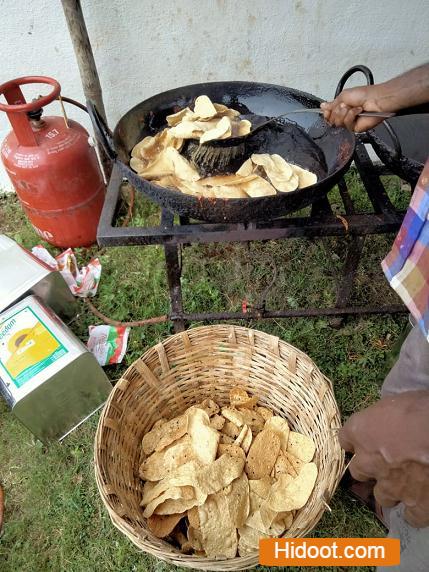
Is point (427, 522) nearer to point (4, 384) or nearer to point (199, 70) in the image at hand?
point (4, 384)

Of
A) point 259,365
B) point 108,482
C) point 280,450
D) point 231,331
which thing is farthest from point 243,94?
point 108,482

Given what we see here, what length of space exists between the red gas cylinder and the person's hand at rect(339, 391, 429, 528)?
250 centimetres

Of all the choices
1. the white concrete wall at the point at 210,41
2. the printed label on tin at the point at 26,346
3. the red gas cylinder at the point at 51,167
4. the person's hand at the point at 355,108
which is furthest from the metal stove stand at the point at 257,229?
the white concrete wall at the point at 210,41

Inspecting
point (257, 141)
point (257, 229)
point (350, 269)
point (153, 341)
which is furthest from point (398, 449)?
point (153, 341)

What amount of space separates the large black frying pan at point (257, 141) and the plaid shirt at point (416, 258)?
1.42 feet

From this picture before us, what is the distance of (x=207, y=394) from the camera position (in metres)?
2.32

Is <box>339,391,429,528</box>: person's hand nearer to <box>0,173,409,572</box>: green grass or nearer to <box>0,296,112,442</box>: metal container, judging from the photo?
<box>0,173,409,572</box>: green grass

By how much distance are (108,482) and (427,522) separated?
3.72 feet

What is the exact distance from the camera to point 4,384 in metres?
Answer: 2.16

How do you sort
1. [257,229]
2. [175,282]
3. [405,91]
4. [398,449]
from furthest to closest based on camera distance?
[175,282] < [257,229] < [405,91] < [398,449]

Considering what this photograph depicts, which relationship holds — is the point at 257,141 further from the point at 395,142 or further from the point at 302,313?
the point at 302,313

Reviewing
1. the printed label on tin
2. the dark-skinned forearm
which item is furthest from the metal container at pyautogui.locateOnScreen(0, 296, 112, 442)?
the dark-skinned forearm

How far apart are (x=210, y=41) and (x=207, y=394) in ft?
8.04

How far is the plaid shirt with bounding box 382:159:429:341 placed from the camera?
1399 millimetres
